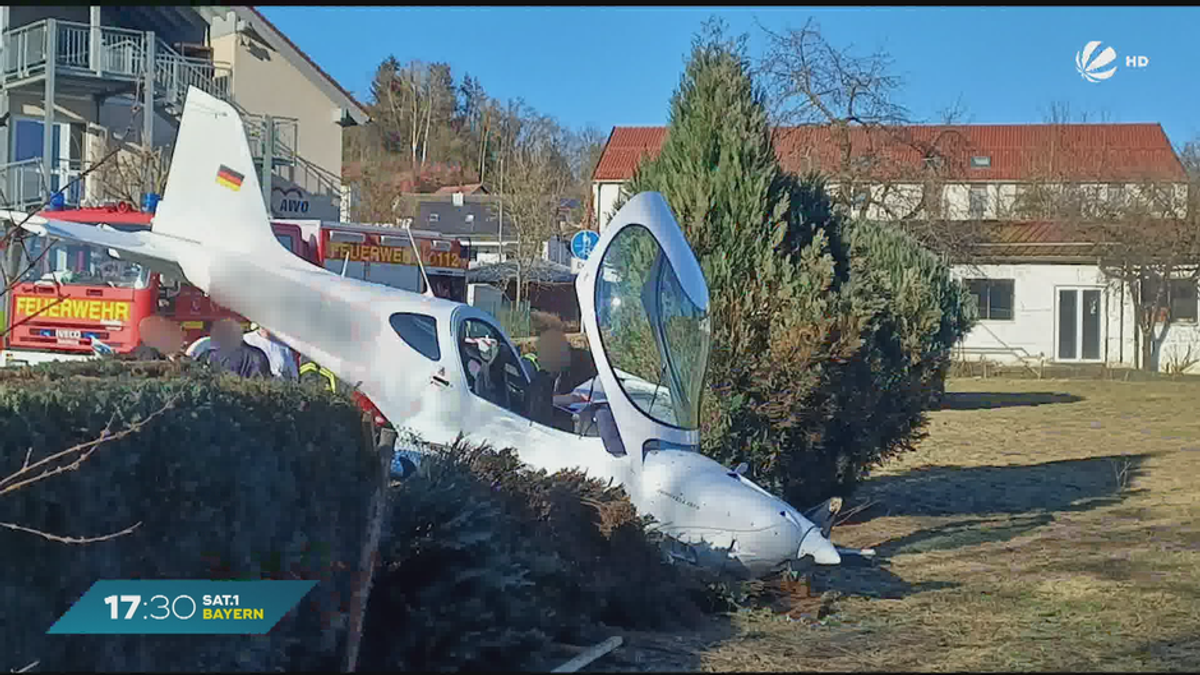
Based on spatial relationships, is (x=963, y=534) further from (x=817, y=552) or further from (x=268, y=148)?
(x=268, y=148)

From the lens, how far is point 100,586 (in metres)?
4.66

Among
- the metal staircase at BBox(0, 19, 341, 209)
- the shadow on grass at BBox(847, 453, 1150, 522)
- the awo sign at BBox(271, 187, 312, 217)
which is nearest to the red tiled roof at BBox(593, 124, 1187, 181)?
the awo sign at BBox(271, 187, 312, 217)

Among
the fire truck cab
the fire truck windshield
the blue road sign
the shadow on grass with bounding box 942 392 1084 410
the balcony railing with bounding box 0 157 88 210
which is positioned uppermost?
the balcony railing with bounding box 0 157 88 210

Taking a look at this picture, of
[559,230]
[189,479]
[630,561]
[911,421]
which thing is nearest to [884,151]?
[559,230]

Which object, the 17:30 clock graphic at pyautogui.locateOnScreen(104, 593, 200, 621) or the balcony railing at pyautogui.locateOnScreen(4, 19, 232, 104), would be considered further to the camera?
the balcony railing at pyautogui.locateOnScreen(4, 19, 232, 104)

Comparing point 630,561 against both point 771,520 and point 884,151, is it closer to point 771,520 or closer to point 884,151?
point 771,520

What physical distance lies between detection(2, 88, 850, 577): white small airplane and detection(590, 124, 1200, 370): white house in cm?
1836

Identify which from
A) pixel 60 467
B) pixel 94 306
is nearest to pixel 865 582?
pixel 60 467

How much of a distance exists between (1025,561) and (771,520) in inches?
129

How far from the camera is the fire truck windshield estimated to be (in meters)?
14.6

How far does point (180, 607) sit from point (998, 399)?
26.6m

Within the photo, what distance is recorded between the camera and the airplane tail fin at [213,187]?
39.8 feet

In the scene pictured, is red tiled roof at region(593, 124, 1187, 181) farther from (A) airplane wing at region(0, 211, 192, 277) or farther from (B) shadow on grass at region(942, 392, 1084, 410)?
(A) airplane wing at region(0, 211, 192, 277)

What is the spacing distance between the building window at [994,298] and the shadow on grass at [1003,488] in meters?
21.3
